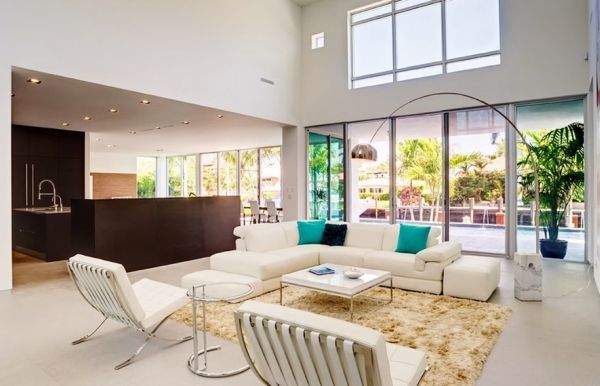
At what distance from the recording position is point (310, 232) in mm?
6328

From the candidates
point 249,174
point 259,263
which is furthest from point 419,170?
point 249,174

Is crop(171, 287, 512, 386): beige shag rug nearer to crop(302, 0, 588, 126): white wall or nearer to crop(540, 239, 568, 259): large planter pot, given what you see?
crop(540, 239, 568, 259): large planter pot

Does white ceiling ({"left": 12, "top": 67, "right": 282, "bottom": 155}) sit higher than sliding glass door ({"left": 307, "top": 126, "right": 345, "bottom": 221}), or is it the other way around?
white ceiling ({"left": 12, "top": 67, "right": 282, "bottom": 155})

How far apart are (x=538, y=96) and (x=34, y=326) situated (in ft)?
26.8

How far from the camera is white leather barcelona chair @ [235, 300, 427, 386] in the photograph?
1.52 meters

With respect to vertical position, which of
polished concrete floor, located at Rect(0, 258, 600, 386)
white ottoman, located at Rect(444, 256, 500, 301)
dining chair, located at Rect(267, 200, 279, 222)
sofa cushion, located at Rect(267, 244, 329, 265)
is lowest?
polished concrete floor, located at Rect(0, 258, 600, 386)

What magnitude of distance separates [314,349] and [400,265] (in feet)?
11.6

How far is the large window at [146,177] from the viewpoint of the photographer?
1720 cm

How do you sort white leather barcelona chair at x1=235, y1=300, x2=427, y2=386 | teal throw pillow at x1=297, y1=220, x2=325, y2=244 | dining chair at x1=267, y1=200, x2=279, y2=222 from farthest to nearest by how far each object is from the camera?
1. dining chair at x1=267, y1=200, x2=279, y2=222
2. teal throw pillow at x1=297, y1=220, x2=325, y2=244
3. white leather barcelona chair at x1=235, y1=300, x2=427, y2=386

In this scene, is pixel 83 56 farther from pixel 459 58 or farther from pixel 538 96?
pixel 538 96

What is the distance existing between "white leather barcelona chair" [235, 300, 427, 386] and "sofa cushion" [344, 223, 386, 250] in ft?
12.7

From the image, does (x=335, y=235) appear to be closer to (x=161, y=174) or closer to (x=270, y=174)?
(x=270, y=174)

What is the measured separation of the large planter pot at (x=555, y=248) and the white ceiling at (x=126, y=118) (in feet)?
20.4

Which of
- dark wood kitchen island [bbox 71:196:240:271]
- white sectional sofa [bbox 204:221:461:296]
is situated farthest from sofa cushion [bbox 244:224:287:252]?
dark wood kitchen island [bbox 71:196:240:271]
